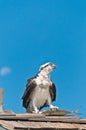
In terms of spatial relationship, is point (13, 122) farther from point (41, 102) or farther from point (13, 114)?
point (41, 102)

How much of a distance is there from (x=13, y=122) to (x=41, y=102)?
15.7ft

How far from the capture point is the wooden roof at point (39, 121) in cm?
2086

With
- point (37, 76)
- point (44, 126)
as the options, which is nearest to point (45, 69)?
point (37, 76)

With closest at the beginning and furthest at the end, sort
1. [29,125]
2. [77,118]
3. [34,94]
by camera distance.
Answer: [29,125] → [77,118] → [34,94]

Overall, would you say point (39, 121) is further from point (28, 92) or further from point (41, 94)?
point (41, 94)

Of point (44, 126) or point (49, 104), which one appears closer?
point (44, 126)

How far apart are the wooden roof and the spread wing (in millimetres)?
2369

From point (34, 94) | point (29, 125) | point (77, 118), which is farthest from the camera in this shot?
point (34, 94)

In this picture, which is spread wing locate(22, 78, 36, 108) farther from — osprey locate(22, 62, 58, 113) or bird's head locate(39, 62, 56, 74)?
bird's head locate(39, 62, 56, 74)

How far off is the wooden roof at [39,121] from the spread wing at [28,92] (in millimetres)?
2369

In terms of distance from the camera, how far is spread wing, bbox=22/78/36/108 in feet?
83.0

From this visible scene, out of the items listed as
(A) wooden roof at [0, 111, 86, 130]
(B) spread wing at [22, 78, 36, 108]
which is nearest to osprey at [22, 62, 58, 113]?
(B) spread wing at [22, 78, 36, 108]

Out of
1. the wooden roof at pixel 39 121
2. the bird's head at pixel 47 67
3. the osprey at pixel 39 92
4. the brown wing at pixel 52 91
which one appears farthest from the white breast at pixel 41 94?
the wooden roof at pixel 39 121

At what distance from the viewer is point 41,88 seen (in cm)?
2580
